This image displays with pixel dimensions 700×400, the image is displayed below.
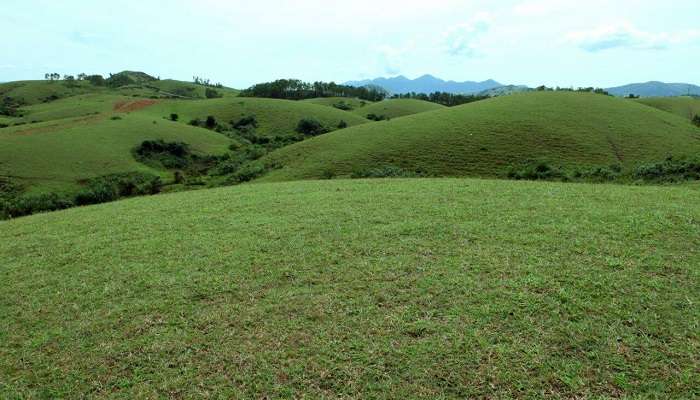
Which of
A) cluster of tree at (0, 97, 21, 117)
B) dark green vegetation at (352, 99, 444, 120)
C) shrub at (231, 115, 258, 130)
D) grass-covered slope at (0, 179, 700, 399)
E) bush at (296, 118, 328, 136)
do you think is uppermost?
cluster of tree at (0, 97, 21, 117)

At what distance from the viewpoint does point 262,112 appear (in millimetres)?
92500

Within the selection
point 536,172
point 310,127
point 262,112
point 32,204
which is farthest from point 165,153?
point 536,172

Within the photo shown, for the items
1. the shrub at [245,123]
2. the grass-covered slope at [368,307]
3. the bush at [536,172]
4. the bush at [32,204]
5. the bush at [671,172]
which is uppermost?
the shrub at [245,123]

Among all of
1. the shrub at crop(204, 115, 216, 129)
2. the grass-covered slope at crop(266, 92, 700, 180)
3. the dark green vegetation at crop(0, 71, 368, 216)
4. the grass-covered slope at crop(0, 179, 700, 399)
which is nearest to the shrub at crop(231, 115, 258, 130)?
the dark green vegetation at crop(0, 71, 368, 216)

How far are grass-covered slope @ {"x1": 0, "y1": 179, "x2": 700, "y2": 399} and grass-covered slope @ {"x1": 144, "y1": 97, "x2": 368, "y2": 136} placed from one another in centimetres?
7162

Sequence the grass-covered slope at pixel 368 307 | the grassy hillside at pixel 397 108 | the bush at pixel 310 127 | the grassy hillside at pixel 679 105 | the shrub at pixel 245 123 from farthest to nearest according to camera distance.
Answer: the grassy hillside at pixel 397 108
the shrub at pixel 245 123
the bush at pixel 310 127
the grassy hillside at pixel 679 105
the grass-covered slope at pixel 368 307

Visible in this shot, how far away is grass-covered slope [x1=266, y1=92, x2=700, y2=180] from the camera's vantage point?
40.2 metres

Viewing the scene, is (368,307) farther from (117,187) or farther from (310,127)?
→ (310,127)

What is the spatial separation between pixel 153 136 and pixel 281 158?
85.0ft

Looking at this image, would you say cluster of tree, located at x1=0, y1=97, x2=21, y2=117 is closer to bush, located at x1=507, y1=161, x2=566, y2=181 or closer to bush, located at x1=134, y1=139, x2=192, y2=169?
bush, located at x1=134, y1=139, x2=192, y2=169

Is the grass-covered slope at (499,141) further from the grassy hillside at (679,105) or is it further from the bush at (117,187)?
the grassy hillside at (679,105)

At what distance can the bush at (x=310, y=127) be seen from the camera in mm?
80500

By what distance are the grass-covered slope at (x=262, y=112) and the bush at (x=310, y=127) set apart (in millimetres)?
1998

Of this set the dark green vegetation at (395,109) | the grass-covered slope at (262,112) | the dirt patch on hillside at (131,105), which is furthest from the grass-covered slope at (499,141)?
the dirt patch on hillside at (131,105)
